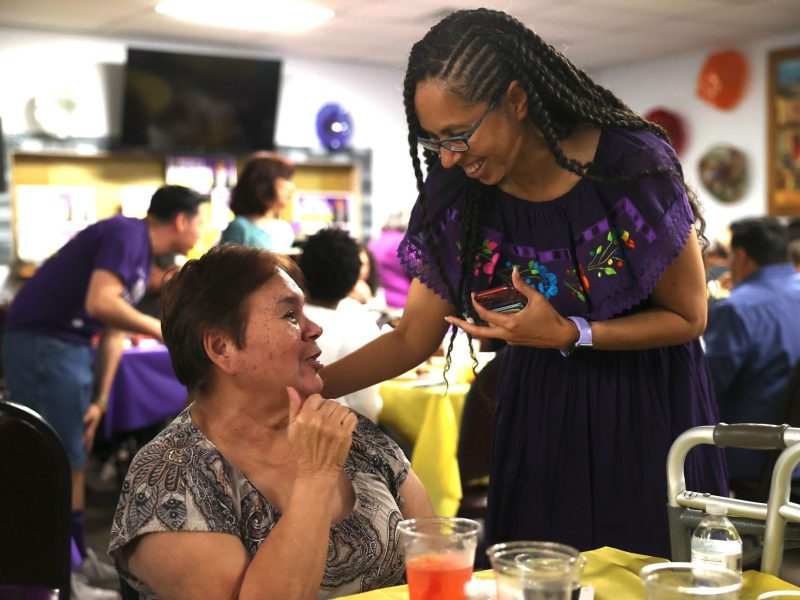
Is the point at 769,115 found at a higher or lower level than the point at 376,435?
higher

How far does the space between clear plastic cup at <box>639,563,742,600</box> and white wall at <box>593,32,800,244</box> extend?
25.6 ft

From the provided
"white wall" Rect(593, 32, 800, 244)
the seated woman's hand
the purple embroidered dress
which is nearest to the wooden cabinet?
"white wall" Rect(593, 32, 800, 244)

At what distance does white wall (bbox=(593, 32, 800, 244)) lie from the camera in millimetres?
8820

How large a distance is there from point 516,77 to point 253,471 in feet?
2.54

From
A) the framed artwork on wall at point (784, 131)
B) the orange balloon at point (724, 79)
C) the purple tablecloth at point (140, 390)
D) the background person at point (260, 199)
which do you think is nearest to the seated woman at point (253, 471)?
the background person at point (260, 199)

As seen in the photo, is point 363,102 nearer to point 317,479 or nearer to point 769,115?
point 769,115

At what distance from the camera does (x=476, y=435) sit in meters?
3.20

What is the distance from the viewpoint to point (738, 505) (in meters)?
1.27

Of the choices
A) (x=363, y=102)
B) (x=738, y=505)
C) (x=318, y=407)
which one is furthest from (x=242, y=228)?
(x=363, y=102)

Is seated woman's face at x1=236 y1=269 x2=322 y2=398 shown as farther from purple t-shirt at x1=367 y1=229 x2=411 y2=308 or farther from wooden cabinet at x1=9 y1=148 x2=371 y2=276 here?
wooden cabinet at x1=9 y1=148 x2=371 y2=276

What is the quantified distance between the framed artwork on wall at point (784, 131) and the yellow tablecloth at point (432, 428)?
5906mm

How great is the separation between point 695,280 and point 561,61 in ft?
1.46

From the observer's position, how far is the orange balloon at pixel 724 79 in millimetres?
8875

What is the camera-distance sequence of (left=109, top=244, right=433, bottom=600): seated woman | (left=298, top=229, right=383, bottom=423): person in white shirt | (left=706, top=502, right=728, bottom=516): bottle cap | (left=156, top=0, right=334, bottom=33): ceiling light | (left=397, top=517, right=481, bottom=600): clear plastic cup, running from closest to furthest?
(left=397, top=517, right=481, bottom=600): clear plastic cup, (left=706, top=502, right=728, bottom=516): bottle cap, (left=109, top=244, right=433, bottom=600): seated woman, (left=298, top=229, right=383, bottom=423): person in white shirt, (left=156, top=0, right=334, bottom=33): ceiling light
